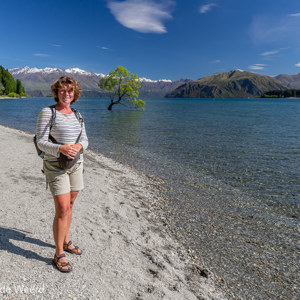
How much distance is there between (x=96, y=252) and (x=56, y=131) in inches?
128

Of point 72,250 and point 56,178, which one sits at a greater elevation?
point 56,178

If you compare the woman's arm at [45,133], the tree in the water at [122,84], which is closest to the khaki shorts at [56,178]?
the woman's arm at [45,133]

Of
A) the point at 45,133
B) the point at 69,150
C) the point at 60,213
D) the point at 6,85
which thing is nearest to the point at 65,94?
the point at 45,133

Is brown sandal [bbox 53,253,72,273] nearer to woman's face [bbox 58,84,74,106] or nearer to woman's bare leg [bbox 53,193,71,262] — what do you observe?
woman's bare leg [bbox 53,193,71,262]

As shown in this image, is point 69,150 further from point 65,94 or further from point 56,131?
point 65,94

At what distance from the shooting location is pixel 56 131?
4.21 m

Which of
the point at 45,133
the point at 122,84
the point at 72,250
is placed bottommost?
the point at 72,250

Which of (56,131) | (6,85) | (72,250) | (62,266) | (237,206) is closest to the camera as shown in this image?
(56,131)

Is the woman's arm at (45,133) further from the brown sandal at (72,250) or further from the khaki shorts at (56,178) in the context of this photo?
the brown sandal at (72,250)

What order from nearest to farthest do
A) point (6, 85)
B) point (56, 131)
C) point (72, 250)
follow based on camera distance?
1. point (56, 131)
2. point (72, 250)
3. point (6, 85)

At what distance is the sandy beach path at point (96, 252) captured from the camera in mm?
4484

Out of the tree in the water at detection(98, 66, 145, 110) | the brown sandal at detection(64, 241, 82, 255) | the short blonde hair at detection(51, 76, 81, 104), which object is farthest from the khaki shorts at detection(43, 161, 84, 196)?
the tree in the water at detection(98, 66, 145, 110)

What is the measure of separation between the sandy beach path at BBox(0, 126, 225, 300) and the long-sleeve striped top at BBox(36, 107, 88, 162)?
2.41 metres

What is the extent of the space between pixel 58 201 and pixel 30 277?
1648mm
